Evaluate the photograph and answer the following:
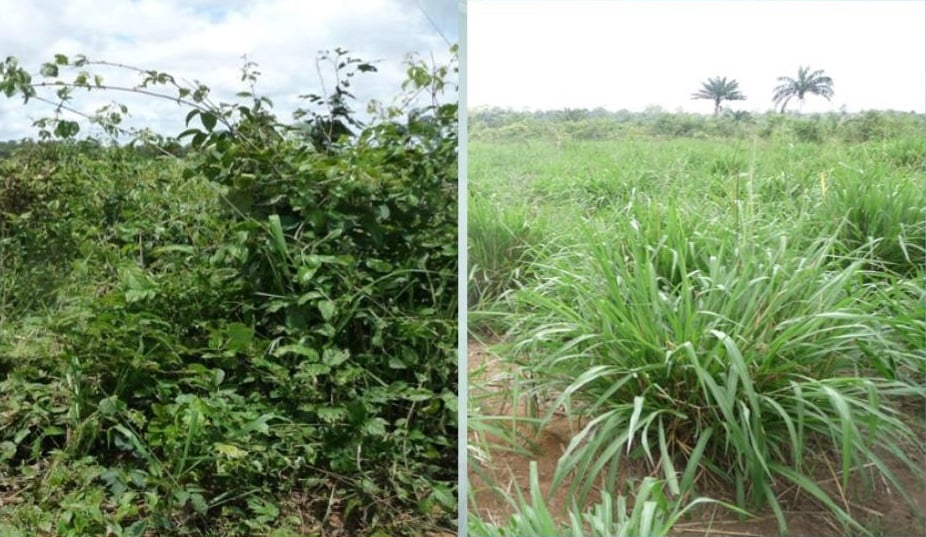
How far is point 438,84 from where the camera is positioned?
7.09 ft

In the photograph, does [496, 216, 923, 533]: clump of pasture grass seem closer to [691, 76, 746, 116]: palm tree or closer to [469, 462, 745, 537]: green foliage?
[469, 462, 745, 537]: green foliage

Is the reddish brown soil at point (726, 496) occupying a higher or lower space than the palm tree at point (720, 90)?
lower

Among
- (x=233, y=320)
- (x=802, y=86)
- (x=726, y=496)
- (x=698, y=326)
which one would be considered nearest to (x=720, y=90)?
(x=802, y=86)

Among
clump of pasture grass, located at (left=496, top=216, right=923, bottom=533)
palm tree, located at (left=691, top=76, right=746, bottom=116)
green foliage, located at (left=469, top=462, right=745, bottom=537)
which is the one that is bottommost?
green foliage, located at (left=469, top=462, right=745, bottom=537)

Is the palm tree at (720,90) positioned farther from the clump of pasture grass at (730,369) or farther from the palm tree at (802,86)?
the clump of pasture grass at (730,369)

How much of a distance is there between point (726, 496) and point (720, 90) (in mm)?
807

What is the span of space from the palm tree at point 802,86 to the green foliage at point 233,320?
2.47 ft

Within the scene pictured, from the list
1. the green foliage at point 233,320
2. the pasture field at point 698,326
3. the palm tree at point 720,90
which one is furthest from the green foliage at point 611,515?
the palm tree at point 720,90

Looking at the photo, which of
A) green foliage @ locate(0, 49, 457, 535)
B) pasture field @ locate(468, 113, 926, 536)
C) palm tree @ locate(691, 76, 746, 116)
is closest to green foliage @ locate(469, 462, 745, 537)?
pasture field @ locate(468, 113, 926, 536)

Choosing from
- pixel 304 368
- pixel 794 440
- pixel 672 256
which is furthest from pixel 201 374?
pixel 794 440

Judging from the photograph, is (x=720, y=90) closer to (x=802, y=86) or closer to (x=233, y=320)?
(x=802, y=86)

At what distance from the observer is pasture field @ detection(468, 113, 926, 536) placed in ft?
5.78

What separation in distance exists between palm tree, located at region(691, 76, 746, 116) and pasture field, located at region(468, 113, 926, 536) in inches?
1.9

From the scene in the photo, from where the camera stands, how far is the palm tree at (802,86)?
183 cm
